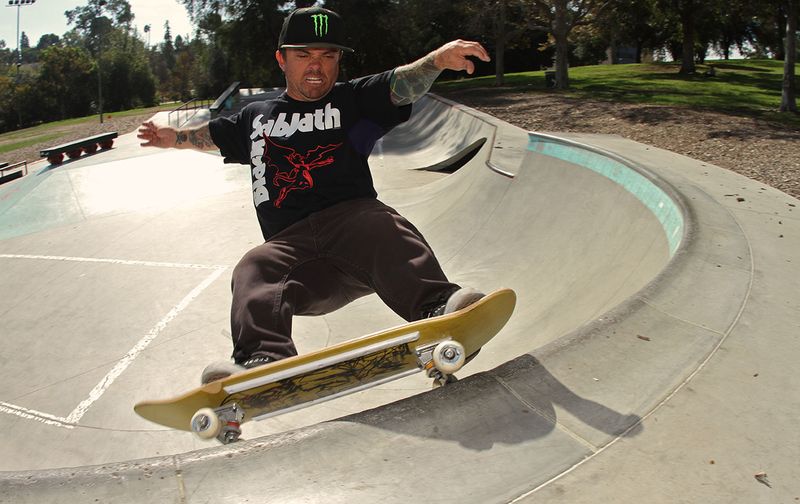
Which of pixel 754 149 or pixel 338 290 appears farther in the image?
Answer: pixel 754 149

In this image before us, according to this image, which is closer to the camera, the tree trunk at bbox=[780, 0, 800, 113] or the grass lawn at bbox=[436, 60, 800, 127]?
the tree trunk at bbox=[780, 0, 800, 113]

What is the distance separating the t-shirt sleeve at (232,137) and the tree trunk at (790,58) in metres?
13.5

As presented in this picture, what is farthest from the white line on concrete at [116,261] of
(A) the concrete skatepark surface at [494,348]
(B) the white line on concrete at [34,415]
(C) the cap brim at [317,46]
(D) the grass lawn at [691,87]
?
(D) the grass lawn at [691,87]

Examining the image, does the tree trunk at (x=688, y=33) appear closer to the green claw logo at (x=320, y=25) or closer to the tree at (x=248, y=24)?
the tree at (x=248, y=24)

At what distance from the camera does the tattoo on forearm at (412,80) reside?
3.35 metres

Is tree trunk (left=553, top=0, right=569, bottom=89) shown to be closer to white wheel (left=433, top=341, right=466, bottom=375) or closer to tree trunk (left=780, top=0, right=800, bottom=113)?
tree trunk (left=780, top=0, right=800, bottom=113)

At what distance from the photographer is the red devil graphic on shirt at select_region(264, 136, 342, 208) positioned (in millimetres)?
3566

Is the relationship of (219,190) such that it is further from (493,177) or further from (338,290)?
(338,290)

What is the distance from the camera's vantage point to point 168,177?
→ 1537 cm

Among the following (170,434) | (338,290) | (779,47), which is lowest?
(170,434)

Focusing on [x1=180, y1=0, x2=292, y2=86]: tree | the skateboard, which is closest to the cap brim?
Result: the skateboard

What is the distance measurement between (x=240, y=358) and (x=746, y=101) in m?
17.5

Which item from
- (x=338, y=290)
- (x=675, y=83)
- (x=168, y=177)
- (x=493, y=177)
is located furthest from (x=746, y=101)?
(x=338, y=290)

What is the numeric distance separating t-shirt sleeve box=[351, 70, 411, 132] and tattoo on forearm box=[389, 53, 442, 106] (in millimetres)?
41
